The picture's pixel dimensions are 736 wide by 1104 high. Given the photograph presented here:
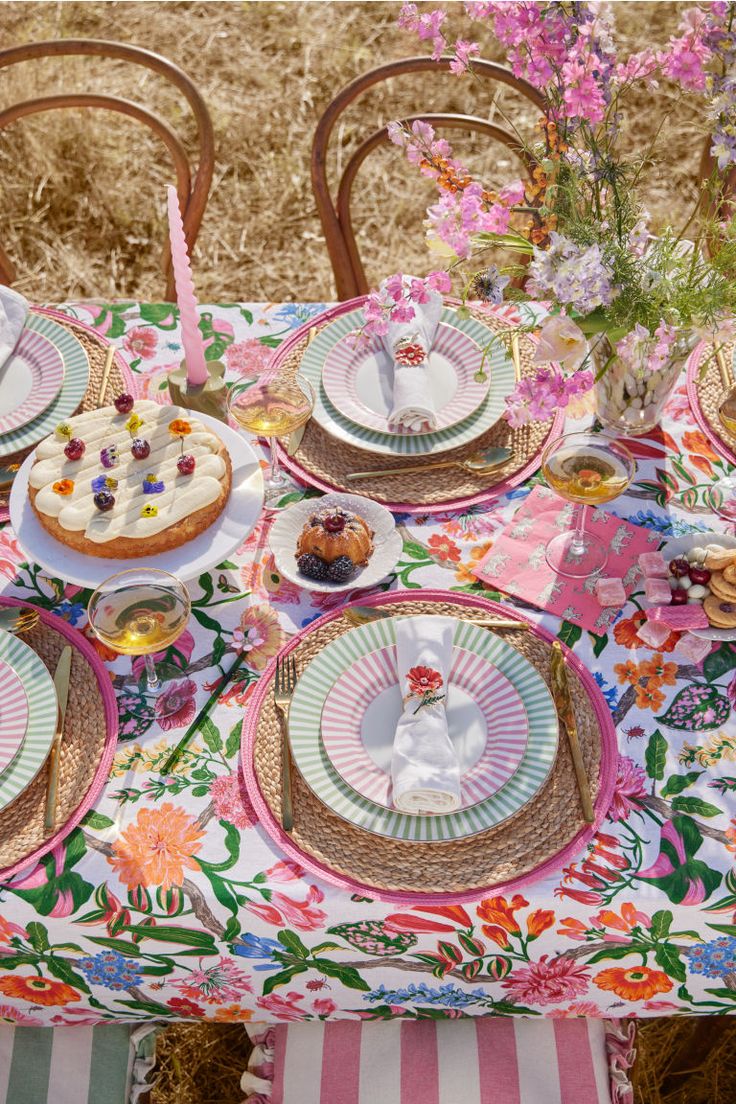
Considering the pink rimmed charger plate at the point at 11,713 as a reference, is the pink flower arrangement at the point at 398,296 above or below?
above

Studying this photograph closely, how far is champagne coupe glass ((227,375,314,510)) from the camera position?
175 centimetres

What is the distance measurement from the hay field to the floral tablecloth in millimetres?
2513

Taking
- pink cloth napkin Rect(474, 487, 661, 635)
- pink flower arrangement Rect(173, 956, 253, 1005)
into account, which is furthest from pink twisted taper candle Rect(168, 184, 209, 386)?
pink flower arrangement Rect(173, 956, 253, 1005)

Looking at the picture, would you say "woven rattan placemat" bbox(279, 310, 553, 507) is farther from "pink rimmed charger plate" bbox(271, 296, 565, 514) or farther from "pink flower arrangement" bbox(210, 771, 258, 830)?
"pink flower arrangement" bbox(210, 771, 258, 830)

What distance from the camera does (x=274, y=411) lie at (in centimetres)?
178

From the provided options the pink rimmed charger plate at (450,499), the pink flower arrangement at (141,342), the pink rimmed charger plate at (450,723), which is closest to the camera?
the pink rimmed charger plate at (450,723)

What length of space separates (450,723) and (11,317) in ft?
3.79

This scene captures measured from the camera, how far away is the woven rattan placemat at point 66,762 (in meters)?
1.38

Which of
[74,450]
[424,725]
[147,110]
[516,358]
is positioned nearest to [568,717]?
[424,725]

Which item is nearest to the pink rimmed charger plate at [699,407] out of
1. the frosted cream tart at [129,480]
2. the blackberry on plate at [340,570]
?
the blackberry on plate at [340,570]

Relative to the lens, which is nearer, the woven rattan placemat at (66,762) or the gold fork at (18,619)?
the woven rattan placemat at (66,762)

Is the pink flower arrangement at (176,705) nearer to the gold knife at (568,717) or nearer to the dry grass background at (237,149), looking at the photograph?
the gold knife at (568,717)

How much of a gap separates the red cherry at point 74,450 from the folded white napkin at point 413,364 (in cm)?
51

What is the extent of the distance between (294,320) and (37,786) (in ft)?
3.38
